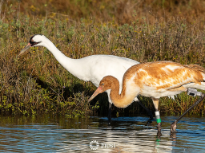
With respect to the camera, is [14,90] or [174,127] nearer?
[174,127]

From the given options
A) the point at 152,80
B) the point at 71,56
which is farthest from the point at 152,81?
the point at 71,56

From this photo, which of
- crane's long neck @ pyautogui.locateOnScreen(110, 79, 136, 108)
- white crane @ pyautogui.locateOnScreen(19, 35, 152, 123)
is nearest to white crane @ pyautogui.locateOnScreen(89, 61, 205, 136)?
crane's long neck @ pyautogui.locateOnScreen(110, 79, 136, 108)

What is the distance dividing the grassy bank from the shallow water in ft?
1.41

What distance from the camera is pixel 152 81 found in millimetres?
6539

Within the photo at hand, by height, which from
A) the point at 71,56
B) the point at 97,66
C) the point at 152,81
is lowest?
the point at 152,81

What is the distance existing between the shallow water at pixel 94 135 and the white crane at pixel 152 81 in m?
0.43

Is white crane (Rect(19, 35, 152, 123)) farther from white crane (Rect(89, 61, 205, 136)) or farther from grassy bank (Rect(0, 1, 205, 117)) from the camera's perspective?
white crane (Rect(89, 61, 205, 136))

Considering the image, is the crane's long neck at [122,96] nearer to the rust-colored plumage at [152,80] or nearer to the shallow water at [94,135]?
the rust-colored plumage at [152,80]

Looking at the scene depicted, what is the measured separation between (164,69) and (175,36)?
387cm

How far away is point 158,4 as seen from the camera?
18297mm

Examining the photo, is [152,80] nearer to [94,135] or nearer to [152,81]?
[152,81]

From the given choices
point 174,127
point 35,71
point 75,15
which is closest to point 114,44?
point 35,71

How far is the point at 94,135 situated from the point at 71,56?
3.39 metres

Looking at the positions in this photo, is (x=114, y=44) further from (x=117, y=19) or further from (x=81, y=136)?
(x=117, y=19)
